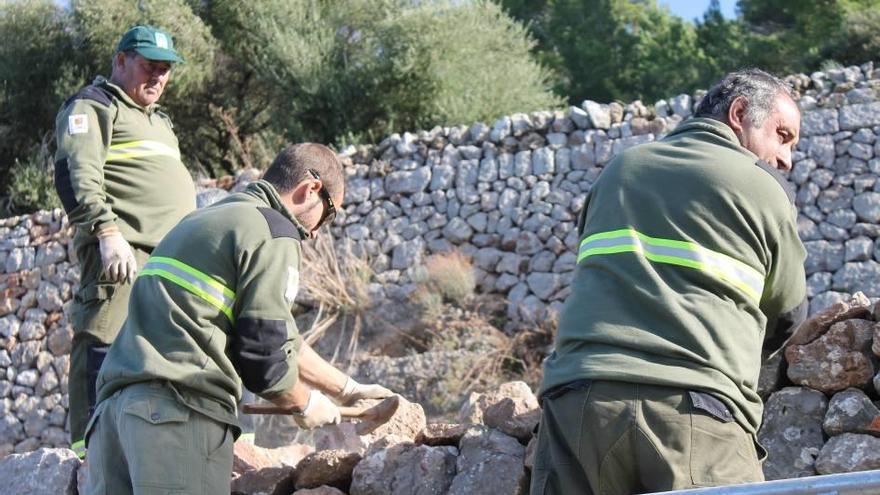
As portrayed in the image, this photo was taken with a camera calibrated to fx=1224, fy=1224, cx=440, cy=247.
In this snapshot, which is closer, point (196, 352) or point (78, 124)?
point (196, 352)

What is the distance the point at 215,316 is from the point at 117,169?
1.78 metres

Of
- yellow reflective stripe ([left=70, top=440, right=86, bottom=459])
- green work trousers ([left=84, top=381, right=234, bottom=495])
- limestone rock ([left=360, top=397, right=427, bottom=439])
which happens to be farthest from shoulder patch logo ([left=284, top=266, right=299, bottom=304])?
yellow reflective stripe ([left=70, top=440, right=86, bottom=459])

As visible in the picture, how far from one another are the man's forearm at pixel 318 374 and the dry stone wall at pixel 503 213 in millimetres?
7036

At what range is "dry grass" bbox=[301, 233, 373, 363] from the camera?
1155 cm

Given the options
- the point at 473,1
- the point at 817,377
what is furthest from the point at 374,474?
the point at 473,1

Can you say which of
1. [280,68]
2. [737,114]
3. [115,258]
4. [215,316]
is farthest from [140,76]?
[280,68]

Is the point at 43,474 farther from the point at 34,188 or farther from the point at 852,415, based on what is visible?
the point at 34,188

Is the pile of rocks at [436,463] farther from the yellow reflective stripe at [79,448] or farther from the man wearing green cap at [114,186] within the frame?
the man wearing green cap at [114,186]

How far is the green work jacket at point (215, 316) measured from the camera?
3449mm

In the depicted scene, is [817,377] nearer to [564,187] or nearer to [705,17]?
[564,187]

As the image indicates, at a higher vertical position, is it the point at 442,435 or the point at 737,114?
the point at 737,114

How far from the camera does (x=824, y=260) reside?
35.6ft

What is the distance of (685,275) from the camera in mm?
3049

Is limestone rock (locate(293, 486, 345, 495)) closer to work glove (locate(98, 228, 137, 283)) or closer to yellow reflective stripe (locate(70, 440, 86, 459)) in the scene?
yellow reflective stripe (locate(70, 440, 86, 459))
